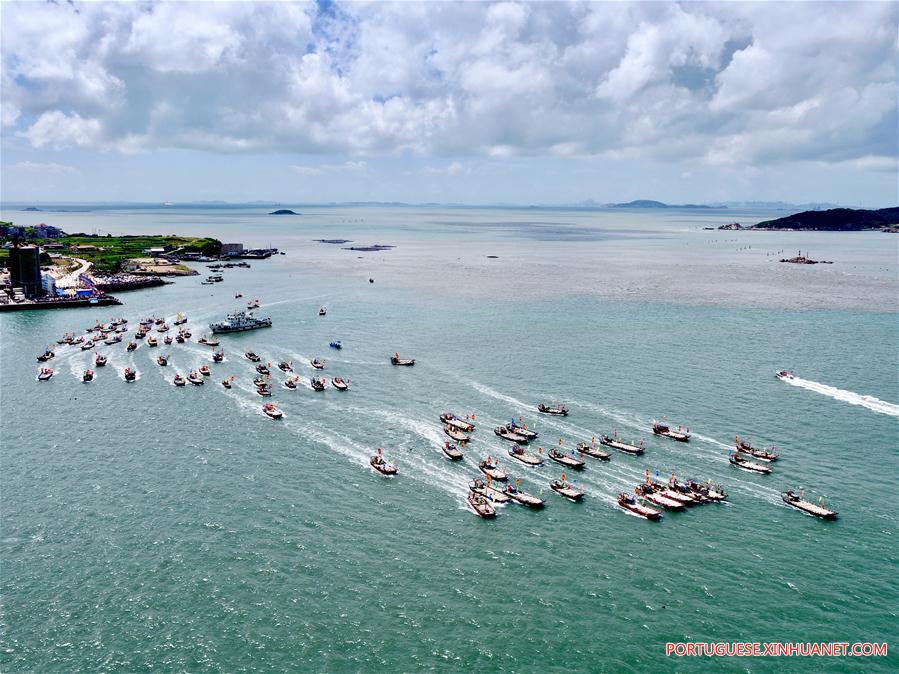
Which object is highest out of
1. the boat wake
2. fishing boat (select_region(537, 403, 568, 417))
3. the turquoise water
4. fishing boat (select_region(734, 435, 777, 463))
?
the boat wake

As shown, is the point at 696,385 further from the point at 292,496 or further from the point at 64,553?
the point at 64,553

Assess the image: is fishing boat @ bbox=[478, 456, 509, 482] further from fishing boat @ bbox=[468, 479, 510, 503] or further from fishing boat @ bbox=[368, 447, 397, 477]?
fishing boat @ bbox=[368, 447, 397, 477]

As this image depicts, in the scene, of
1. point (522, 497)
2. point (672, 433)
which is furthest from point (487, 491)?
point (672, 433)

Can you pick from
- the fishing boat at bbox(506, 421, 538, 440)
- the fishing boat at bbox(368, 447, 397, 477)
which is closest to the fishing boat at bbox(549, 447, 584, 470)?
the fishing boat at bbox(506, 421, 538, 440)

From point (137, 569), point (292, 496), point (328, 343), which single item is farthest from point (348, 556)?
point (328, 343)

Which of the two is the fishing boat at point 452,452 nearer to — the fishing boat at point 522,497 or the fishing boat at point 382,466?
the fishing boat at point 382,466

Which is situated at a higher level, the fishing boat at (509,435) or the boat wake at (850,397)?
the boat wake at (850,397)

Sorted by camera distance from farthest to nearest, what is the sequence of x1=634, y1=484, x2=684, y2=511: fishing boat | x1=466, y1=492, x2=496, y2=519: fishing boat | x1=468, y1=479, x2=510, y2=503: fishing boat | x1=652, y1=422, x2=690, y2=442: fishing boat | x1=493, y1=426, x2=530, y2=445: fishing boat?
x1=493, y1=426, x2=530, y2=445: fishing boat
x1=652, y1=422, x2=690, y2=442: fishing boat
x1=468, y1=479, x2=510, y2=503: fishing boat
x1=634, y1=484, x2=684, y2=511: fishing boat
x1=466, y1=492, x2=496, y2=519: fishing boat

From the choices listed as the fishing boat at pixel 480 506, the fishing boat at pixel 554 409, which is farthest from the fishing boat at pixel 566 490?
the fishing boat at pixel 554 409
